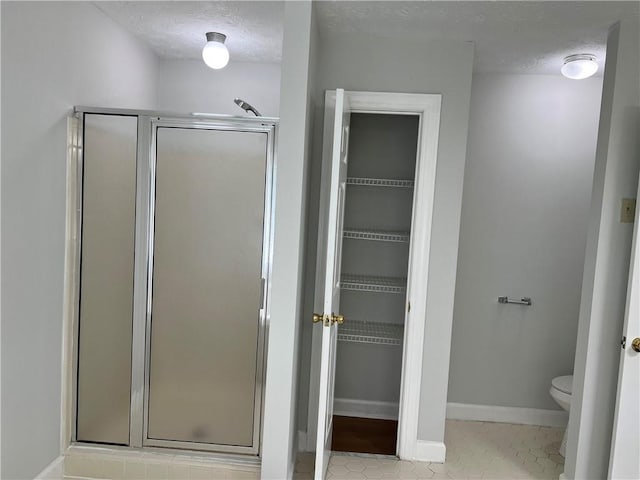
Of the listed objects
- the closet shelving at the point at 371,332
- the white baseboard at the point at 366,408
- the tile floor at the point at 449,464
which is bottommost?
the tile floor at the point at 449,464

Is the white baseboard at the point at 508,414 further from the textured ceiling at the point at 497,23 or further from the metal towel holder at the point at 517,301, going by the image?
the textured ceiling at the point at 497,23

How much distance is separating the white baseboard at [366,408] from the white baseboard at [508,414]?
0.42 meters

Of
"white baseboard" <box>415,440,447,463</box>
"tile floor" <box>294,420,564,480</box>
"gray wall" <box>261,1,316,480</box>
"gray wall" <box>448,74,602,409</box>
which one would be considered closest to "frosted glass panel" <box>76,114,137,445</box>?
"gray wall" <box>261,1,316,480</box>

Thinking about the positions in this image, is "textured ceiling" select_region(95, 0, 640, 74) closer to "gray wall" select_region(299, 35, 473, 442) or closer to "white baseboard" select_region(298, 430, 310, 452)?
"gray wall" select_region(299, 35, 473, 442)

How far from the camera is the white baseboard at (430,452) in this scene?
115 inches

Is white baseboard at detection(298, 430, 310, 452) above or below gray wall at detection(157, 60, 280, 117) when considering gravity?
below

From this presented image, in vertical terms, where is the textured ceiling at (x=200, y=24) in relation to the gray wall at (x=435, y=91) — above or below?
above

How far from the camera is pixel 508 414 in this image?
3.53 meters

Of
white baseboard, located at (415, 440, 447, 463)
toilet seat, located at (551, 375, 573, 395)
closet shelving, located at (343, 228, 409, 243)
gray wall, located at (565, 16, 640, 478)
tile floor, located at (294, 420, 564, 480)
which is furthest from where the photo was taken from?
closet shelving, located at (343, 228, 409, 243)

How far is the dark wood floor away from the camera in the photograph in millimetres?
3062

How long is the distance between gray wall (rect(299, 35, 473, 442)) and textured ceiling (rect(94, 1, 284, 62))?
40 cm

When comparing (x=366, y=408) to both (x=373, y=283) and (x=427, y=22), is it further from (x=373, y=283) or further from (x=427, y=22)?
(x=427, y=22)

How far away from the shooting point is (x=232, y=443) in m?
2.63

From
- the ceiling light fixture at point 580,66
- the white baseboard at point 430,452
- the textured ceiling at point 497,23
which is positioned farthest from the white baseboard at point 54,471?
the ceiling light fixture at point 580,66
